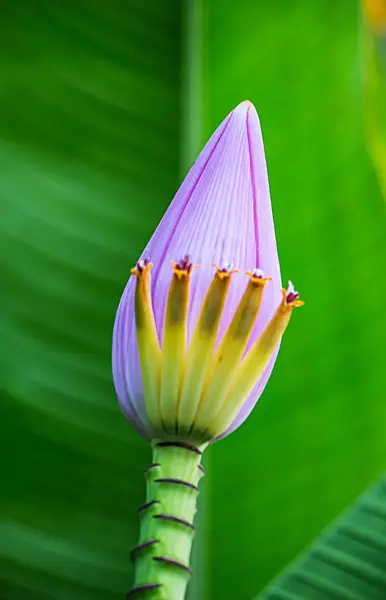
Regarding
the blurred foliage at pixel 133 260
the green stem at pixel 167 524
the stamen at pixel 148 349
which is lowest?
the green stem at pixel 167 524

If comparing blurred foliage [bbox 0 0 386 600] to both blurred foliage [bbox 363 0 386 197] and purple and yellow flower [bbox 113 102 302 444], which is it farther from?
purple and yellow flower [bbox 113 102 302 444]

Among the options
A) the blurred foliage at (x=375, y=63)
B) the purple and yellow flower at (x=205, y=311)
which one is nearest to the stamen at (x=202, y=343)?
the purple and yellow flower at (x=205, y=311)

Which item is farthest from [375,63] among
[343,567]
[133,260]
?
[343,567]

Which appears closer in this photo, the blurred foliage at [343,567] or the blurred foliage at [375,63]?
the blurred foliage at [343,567]

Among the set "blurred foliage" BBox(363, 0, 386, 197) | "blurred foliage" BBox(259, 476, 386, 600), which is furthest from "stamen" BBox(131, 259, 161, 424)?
"blurred foliage" BBox(363, 0, 386, 197)

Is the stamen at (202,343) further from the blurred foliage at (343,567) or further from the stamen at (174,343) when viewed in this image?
the blurred foliage at (343,567)

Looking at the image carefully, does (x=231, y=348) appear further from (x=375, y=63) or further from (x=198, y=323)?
(x=375, y=63)
